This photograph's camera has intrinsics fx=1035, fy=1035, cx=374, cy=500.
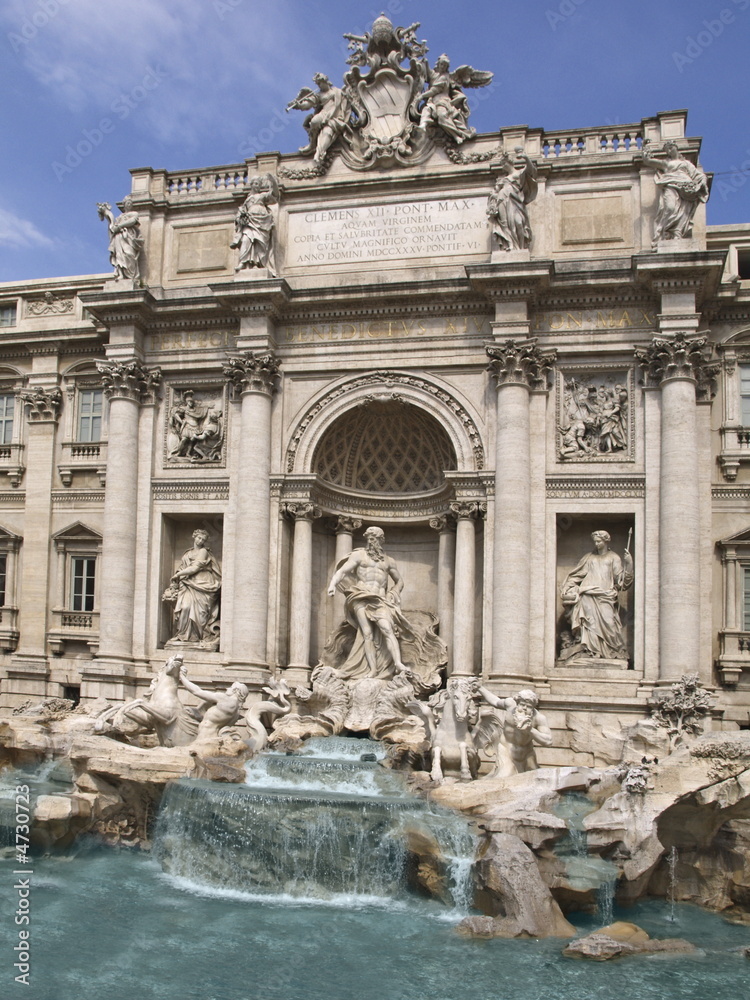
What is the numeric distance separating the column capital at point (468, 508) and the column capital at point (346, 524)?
9.64 feet

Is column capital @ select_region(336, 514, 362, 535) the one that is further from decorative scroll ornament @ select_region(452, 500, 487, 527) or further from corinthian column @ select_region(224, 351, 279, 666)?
decorative scroll ornament @ select_region(452, 500, 487, 527)

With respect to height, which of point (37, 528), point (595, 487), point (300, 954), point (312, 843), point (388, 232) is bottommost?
point (300, 954)

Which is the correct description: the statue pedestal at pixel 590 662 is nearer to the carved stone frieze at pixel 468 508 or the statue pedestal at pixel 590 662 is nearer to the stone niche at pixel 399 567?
the carved stone frieze at pixel 468 508

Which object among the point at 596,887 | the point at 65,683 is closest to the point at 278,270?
the point at 65,683

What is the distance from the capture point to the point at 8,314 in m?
27.0

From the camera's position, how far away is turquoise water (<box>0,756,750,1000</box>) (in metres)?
11.5

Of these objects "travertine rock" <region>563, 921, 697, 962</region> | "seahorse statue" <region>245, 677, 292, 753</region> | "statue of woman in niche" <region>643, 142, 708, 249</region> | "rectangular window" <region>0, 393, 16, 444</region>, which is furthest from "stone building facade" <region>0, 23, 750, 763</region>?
"travertine rock" <region>563, 921, 697, 962</region>

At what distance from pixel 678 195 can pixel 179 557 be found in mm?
13506

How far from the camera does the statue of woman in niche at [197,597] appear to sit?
75.7ft

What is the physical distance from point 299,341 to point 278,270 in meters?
1.77

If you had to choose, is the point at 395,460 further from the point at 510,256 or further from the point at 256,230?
the point at 256,230

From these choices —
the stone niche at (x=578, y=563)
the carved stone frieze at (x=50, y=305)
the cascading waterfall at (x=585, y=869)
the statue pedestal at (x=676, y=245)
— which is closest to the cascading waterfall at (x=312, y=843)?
the cascading waterfall at (x=585, y=869)

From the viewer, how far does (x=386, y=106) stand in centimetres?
2356

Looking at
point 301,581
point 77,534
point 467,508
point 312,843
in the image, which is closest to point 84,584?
point 77,534
